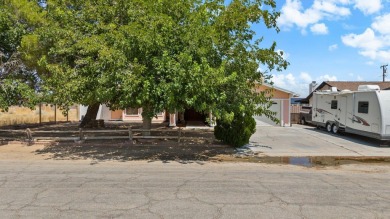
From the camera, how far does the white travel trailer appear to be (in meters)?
Result: 15.5

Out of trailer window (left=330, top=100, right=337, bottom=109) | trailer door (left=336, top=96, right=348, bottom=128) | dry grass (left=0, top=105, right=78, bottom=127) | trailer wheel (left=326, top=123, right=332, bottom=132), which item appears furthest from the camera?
dry grass (left=0, top=105, right=78, bottom=127)

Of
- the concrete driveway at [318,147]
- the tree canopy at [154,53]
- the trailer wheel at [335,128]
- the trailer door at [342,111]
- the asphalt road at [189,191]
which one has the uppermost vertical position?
the tree canopy at [154,53]

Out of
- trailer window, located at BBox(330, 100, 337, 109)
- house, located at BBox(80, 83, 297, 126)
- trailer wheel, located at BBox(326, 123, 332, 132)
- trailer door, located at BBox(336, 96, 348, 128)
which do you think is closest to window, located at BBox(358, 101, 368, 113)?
trailer door, located at BBox(336, 96, 348, 128)

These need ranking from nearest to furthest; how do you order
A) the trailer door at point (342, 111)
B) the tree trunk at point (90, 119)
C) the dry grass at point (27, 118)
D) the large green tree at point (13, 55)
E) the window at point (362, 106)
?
the large green tree at point (13, 55) < the window at point (362, 106) < the trailer door at point (342, 111) < the tree trunk at point (90, 119) < the dry grass at point (27, 118)

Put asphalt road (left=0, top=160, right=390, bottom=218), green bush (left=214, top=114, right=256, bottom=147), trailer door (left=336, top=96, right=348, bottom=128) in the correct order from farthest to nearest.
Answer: trailer door (left=336, top=96, right=348, bottom=128), green bush (left=214, top=114, right=256, bottom=147), asphalt road (left=0, top=160, right=390, bottom=218)

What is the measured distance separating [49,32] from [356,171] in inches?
442

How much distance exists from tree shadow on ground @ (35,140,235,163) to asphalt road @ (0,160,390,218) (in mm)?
1489

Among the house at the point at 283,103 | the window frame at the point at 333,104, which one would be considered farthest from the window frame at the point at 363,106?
the house at the point at 283,103

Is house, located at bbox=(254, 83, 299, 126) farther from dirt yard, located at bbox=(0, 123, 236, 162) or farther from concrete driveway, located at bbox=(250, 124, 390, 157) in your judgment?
dirt yard, located at bbox=(0, 123, 236, 162)

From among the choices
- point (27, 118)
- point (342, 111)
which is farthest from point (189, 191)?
point (27, 118)

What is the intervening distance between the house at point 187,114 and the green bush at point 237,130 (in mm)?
9348

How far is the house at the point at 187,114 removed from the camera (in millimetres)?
26125

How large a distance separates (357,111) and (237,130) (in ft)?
25.1

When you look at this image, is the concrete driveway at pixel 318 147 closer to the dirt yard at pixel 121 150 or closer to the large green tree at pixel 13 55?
the dirt yard at pixel 121 150
